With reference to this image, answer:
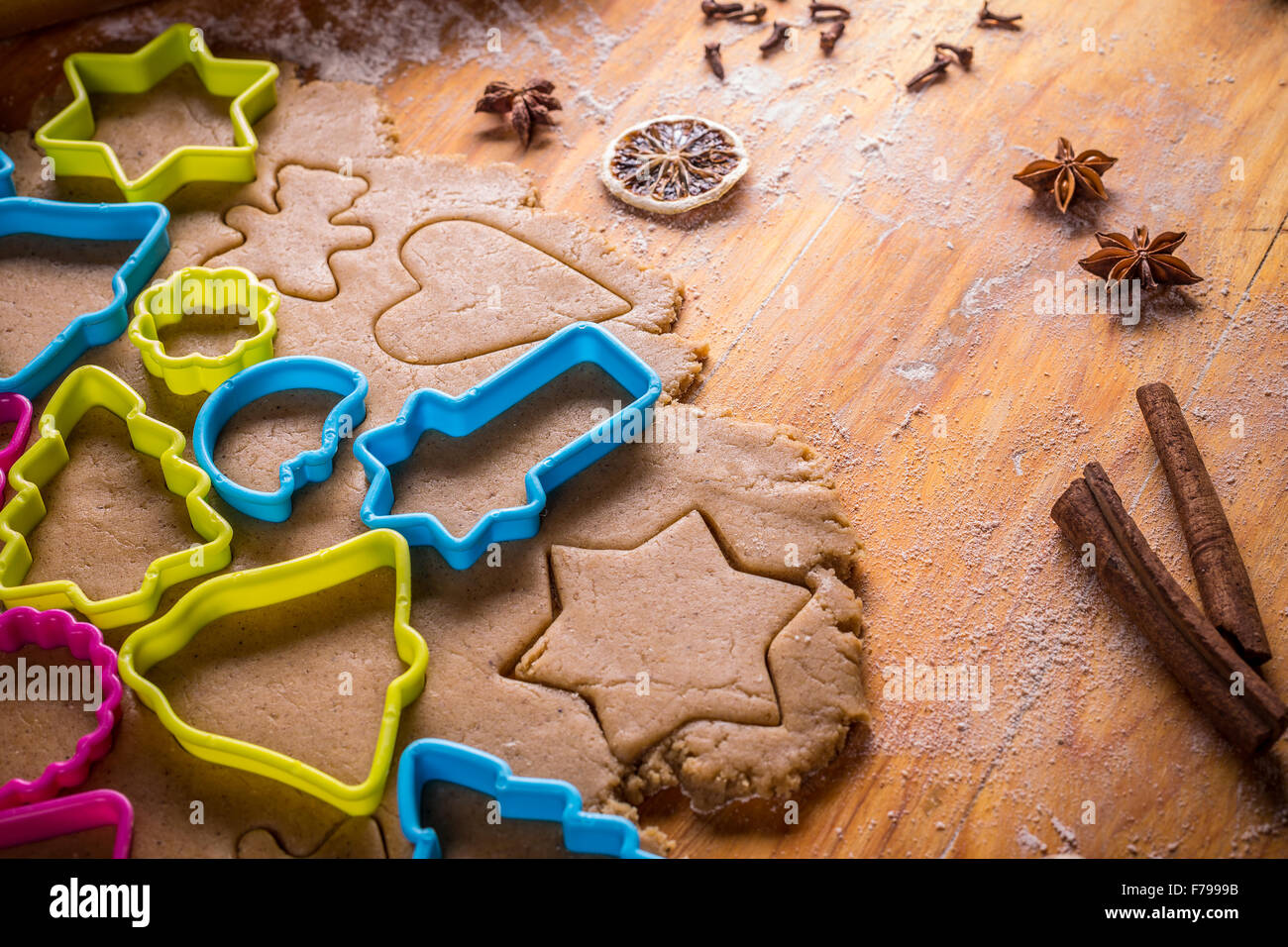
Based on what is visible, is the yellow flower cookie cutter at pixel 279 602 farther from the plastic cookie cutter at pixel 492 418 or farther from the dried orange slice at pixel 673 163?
the dried orange slice at pixel 673 163

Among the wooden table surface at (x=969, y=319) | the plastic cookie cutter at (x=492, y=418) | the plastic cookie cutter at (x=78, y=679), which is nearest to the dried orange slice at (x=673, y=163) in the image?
the wooden table surface at (x=969, y=319)

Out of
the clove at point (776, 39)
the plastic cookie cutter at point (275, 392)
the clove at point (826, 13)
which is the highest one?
the clove at point (826, 13)

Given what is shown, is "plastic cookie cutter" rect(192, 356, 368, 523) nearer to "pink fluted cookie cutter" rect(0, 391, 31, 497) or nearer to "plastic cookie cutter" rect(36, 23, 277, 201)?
"pink fluted cookie cutter" rect(0, 391, 31, 497)

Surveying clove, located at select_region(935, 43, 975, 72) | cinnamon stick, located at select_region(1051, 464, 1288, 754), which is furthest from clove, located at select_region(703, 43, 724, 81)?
cinnamon stick, located at select_region(1051, 464, 1288, 754)

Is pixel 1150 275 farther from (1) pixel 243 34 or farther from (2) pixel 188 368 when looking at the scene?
(1) pixel 243 34

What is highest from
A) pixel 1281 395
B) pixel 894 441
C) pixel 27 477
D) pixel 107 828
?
pixel 1281 395

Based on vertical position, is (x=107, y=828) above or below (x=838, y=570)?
below

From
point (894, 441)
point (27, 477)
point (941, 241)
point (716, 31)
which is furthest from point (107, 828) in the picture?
point (716, 31)

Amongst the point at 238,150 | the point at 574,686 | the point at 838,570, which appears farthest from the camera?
the point at 238,150
